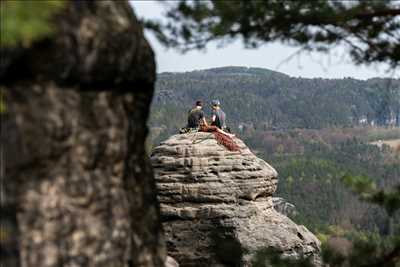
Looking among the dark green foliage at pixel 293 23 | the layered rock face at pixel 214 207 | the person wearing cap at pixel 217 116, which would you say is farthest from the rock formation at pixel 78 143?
the person wearing cap at pixel 217 116

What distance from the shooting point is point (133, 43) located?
247 inches

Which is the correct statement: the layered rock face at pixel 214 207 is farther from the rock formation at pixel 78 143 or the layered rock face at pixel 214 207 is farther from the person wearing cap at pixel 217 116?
the rock formation at pixel 78 143

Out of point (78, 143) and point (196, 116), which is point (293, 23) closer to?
point (78, 143)

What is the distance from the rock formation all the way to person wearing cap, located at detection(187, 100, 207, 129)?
12.1 m

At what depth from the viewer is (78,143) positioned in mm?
5777

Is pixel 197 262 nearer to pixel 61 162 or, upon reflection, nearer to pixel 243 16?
pixel 243 16

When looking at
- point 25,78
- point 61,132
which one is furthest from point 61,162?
point 25,78

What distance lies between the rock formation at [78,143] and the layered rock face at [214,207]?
1078cm

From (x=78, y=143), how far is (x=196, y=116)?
13273 mm

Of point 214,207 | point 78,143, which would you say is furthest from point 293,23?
point 214,207

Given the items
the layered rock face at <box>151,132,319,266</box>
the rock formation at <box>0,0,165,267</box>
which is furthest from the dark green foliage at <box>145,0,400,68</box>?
the layered rock face at <box>151,132,319,266</box>

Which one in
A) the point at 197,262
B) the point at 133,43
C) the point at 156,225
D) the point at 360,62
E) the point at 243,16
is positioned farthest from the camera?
the point at 197,262

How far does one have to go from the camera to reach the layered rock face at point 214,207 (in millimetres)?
17406

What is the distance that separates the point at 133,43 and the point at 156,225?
Result: 6.67 ft
